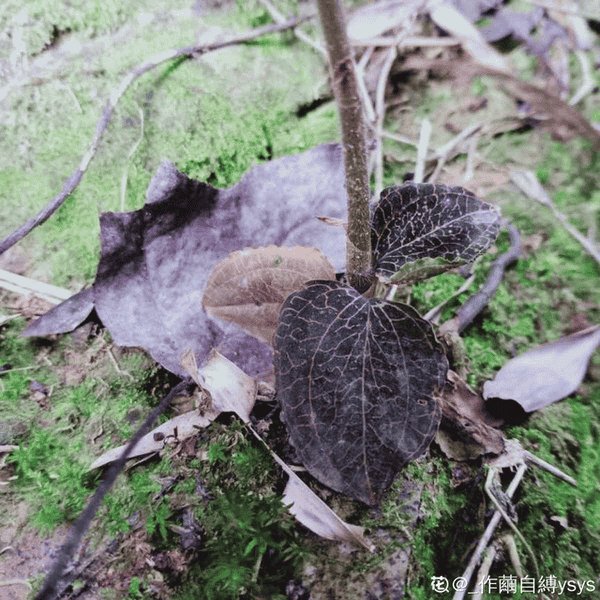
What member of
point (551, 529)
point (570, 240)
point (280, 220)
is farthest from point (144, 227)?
point (570, 240)

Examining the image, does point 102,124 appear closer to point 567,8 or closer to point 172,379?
point 172,379

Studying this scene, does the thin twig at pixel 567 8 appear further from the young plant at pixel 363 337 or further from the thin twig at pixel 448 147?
the young plant at pixel 363 337

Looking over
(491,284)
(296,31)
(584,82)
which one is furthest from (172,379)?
(584,82)

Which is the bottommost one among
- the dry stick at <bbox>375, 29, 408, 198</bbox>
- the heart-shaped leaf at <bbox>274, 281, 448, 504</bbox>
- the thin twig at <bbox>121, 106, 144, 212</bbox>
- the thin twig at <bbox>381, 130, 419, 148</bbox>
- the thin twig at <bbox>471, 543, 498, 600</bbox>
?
the thin twig at <bbox>471, 543, 498, 600</bbox>

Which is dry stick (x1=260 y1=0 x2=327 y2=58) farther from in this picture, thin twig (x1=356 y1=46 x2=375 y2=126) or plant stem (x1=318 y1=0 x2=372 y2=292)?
plant stem (x1=318 y1=0 x2=372 y2=292)

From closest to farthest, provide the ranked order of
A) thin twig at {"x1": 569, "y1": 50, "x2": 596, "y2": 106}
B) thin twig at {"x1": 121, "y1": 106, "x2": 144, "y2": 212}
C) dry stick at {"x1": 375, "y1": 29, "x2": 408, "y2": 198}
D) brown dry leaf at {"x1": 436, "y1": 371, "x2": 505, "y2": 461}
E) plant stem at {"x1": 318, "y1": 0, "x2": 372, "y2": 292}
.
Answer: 1. plant stem at {"x1": 318, "y1": 0, "x2": 372, "y2": 292}
2. brown dry leaf at {"x1": 436, "y1": 371, "x2": 505, "y2": 461}
3. thin twig at {"x1": 121, "y1": 106, "x2": 144, "y2": 212}
4. dry stick at {"x1": 375, "y1": 29, "x2": 408, "y2": 198}
5. thin twig at {"x1": 569, "y1": 50, "x2": 596, "y2": 106}

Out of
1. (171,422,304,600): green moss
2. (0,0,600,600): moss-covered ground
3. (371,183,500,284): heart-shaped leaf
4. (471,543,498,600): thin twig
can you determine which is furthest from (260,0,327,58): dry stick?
(471,543,498,600): thin twig

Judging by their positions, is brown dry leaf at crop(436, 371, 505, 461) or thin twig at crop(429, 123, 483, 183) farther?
thin twig at crop(429, 123, 483, 183)
